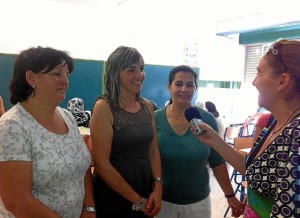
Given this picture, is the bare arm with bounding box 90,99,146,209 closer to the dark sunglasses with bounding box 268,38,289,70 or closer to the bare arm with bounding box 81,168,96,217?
the bare arm with bounding box 81,168,96,217

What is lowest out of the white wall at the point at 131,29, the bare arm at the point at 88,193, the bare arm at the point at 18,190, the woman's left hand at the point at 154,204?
the woman's left hand at the point at 154,204

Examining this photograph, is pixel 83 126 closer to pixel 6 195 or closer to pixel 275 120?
pixel 6 195

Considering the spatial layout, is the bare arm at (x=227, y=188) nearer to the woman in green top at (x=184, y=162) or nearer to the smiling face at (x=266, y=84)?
the woman in green top at (x=184, y=162)

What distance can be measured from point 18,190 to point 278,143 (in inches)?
39.2

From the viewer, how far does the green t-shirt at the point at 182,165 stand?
5.24 ft

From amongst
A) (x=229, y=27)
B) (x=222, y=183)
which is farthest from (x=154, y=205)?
(x=229, y=27)

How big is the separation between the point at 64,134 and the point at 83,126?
78.9 inches

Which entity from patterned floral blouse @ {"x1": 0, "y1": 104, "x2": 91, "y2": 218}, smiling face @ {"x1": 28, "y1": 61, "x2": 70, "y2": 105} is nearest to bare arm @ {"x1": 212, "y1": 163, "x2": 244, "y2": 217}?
patterned floral blouse @ {"x1": 0, "y1": 104, "x2": 91, "y2": 218}

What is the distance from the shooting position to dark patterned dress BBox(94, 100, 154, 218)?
1437mm

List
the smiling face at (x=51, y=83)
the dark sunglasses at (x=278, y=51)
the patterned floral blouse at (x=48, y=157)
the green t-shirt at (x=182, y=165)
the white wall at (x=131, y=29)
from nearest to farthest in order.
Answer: the dark sunglasses at (x=278, y=51) → the patterned floral blouse at (x=48, y=157) → the smiling face at (x=51, y=83) → the green t-shirt at (x=182, y=165) → the white wall at (x=131, y=29)

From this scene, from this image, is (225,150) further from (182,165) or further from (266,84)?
(266,84)

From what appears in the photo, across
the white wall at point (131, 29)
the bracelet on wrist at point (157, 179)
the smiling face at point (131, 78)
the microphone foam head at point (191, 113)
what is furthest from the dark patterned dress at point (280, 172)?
the white wall at point (131, 29)

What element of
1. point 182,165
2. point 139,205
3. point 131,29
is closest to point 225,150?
point 182,165

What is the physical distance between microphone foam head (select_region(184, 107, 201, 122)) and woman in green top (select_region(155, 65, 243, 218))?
10cm
